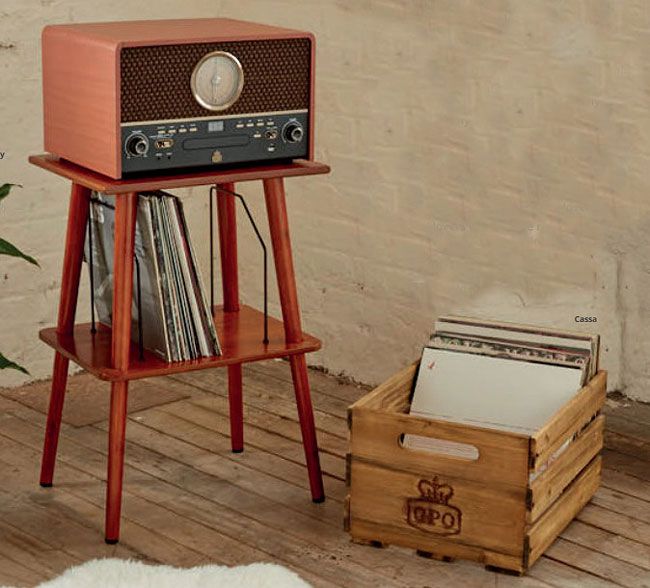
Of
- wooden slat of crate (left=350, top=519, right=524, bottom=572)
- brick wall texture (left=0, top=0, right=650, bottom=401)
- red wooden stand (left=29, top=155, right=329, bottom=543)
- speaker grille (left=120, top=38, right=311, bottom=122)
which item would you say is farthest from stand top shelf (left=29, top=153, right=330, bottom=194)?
brick wall texture (left=0, top=0, right=650, bottom=401)

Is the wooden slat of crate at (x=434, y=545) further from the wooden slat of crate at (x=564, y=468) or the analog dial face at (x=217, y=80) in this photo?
the analog dial face at (x=217, y=80)

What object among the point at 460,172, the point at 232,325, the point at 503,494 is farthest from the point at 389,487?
the point at 460,172

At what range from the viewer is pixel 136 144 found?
253 centimetres

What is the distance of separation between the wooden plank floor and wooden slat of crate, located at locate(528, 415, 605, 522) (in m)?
0.12

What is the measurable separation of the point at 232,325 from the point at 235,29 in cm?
65

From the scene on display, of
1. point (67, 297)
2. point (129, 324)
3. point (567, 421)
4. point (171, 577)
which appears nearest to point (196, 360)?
point (129, 324)

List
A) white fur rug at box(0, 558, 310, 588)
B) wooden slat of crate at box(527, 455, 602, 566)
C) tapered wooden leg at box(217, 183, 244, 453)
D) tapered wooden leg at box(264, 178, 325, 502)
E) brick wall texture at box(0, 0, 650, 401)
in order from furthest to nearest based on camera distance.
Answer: brick wall texture at box(0, 0, 650, 401)
tapered wooden leg at box(217, 183, 244, 453)
tapered wooden leg at box(264, 178, 325, 502)
wooden slat of crate at box(527, 455, 602, 566)
white fur rug at box(0, 558, 310, 588)

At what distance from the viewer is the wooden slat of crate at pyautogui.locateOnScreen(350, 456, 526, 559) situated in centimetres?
256

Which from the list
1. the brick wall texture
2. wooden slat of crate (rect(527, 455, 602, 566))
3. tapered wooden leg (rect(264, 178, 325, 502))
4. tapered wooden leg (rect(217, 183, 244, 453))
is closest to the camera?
wooden slat of crate (rect(527, 455, 602, 566))

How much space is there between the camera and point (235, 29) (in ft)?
8.81

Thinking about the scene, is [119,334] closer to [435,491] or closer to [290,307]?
[290,307]

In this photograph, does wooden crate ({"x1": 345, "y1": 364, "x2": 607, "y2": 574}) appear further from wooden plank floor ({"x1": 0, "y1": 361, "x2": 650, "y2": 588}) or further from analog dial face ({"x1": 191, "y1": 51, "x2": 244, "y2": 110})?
analog dial face ({"x1": 191, "y1": 51, "x2": 244, "y2": 110})

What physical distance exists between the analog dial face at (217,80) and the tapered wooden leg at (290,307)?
8.5 inches

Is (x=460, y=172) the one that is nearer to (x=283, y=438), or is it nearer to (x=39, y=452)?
(x=283, y=438)
